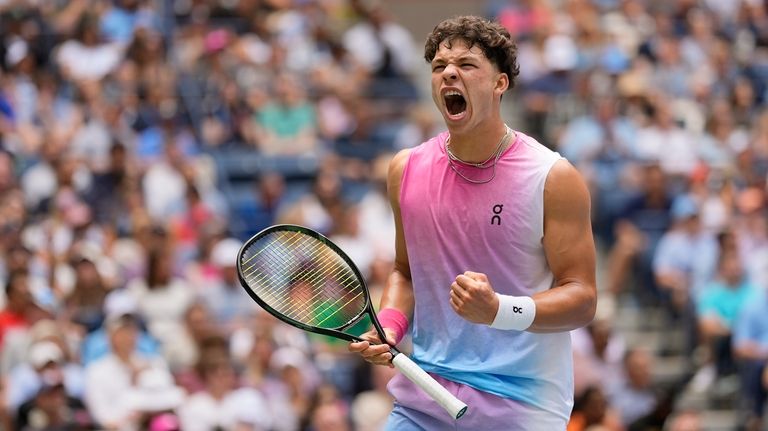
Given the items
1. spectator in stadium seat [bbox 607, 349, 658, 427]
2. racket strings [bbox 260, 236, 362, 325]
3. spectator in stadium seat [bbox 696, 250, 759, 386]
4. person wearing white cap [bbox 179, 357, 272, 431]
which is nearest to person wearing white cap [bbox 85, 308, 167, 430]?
person wearing white cap [bbox 179, 357, 272, 431]

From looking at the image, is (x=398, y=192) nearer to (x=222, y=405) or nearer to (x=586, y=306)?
(x=586, y=306)

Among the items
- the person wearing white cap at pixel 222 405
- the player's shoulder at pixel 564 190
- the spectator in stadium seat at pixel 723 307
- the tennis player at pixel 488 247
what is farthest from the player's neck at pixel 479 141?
the spectator in stadium seat at pixel 723 307

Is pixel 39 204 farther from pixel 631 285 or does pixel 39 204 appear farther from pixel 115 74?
pixel 631 285

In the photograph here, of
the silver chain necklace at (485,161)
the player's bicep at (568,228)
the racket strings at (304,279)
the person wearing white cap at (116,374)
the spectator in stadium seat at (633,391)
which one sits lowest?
the spectator in stadium seat at (633,391)

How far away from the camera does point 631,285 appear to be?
12570 millimetres

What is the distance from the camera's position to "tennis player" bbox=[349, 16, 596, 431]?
15.8 ft

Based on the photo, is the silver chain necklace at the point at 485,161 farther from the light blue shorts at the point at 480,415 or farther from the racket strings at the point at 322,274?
the light blue shorts at the point at 480,415

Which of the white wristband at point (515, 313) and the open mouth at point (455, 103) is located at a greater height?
the open mouth at point (455, 103)

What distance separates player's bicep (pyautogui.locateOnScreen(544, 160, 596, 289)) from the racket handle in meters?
0.54

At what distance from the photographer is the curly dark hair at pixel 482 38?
487 centimetres

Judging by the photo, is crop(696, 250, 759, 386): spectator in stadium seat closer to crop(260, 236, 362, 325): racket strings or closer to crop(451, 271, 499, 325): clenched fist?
crop(260, 236, 362, 325): racket strings

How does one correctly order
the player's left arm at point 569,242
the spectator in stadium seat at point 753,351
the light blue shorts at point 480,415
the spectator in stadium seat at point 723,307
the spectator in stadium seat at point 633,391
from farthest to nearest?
the spectator in stadium seat at point 723,307 → the spectator in stadium seat at point 753,351 → the spectator in stadium seat at point 633,391 → the light blue shorts at point 480,415 → the player's left arm at point 569,242

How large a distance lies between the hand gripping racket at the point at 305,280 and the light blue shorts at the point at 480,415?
0.33 meters

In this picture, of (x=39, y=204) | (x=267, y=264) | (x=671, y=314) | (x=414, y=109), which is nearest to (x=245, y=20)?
(x=414, y=109)
